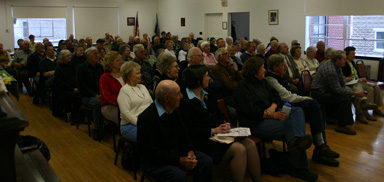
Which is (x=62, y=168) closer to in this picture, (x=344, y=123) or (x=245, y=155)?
(x=245, y=155)

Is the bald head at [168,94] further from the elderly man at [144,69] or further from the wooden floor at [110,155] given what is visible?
the elderly man at [144,69]

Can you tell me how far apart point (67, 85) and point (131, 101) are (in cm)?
239

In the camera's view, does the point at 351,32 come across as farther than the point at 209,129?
Yes

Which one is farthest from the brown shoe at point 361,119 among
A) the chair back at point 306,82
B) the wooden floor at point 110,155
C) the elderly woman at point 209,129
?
the elderly woman at point 209,129

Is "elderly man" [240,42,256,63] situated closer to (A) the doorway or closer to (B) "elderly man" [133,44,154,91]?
(B) "elderly man" [133,44,154,91]

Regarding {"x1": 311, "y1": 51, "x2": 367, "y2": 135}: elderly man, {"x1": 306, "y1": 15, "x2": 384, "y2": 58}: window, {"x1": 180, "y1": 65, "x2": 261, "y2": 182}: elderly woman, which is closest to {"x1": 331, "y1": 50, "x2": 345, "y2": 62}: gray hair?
{"x1": 311, "y1": 51, "x2": 367, "y2": 135}: elderly man

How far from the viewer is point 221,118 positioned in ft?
11.4

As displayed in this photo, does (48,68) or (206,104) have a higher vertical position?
(48,68)

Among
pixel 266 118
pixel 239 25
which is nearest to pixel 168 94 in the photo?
pixel 266 118

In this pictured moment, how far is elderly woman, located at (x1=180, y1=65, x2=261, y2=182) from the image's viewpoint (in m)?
3.10

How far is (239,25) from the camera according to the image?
1295cm

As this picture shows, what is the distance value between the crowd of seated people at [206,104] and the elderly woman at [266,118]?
0.01m

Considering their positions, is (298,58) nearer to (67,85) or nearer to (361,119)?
(361,119)

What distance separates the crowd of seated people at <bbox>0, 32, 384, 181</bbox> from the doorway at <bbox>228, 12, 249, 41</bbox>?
6114 mm
